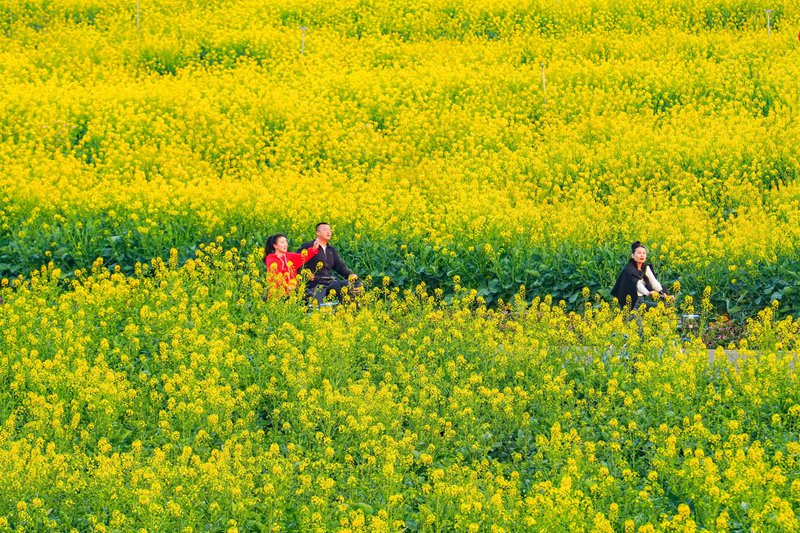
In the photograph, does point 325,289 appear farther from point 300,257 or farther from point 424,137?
point 424,137

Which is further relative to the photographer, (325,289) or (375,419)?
(325,289)

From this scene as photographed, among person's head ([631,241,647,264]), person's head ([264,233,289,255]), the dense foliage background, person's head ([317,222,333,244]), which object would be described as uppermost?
person's head ([631,241,647,264])

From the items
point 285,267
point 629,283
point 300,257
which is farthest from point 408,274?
point 629,283

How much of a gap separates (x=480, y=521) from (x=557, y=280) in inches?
280

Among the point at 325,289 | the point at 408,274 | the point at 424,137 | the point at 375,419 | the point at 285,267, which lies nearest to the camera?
the point at 375,419

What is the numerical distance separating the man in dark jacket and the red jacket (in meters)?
0.10

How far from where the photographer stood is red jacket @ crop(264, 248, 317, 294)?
42.6ft

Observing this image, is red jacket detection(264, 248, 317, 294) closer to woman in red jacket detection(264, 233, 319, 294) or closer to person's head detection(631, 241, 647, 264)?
woman in red jacket detection(264, 233, 319, 294)

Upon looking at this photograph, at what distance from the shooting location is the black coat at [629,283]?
12.6 meters

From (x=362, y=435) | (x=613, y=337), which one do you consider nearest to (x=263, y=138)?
(x=613, y=337)

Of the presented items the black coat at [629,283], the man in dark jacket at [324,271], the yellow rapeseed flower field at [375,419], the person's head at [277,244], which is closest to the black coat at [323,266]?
the man in dark jacket at [324,271]

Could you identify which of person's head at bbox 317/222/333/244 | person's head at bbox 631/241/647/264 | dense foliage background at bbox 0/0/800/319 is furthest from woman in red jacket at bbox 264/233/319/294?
person's head at bbox 631/241/647/264

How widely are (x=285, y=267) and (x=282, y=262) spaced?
0.08 metres

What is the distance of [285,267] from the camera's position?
13430mm
